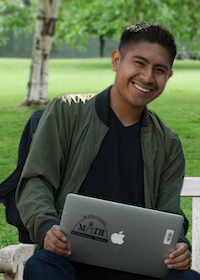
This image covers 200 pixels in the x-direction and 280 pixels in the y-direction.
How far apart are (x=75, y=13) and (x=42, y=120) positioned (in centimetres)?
2305

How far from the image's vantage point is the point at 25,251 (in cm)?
268

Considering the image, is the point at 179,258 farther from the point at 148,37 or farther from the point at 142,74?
the point at 148,37

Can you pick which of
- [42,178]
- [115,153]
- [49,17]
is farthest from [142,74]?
[49,17]

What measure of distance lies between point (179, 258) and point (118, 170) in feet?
2.00

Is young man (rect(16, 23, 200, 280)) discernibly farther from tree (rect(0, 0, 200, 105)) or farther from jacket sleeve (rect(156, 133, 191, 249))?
tree (rect(0, 0, 200, 105))

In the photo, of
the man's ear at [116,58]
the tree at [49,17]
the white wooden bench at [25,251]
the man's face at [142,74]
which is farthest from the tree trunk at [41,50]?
the white wooden bench at [25,251]

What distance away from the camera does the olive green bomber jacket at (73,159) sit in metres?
2.48

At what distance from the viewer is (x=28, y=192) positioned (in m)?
2.49

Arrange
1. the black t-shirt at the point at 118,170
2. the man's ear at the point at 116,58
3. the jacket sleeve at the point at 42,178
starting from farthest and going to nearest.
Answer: the man's ear at the point at 116,58 → the black t-shirt at the point at 118,170 → the jacket sleeve at the point at 42,178

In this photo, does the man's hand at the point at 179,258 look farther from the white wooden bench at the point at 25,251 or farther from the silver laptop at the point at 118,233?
the white wooden bench at the point at 25,251

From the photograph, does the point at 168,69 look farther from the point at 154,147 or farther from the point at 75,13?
the point at 75,13

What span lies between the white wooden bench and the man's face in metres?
0.65

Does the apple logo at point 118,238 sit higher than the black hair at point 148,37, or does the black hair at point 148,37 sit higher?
the black hair at point 148,37

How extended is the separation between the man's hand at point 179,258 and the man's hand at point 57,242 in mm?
493
